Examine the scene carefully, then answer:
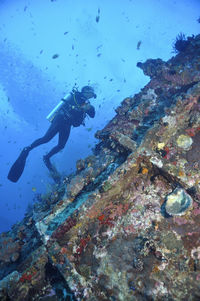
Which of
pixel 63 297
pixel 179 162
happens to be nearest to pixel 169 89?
pixel 179 162

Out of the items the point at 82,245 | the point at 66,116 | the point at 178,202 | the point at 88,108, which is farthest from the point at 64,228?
the point at 66,116

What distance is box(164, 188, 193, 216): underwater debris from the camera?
12.1ft

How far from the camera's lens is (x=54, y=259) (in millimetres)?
3670

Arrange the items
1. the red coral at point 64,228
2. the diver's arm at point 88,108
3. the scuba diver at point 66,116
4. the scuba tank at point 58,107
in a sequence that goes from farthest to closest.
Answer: the scuba tank at point 58,107 → the scuba diver at point 66,116 → the diver's arm at point 88,108 → the red coral at point 64,228

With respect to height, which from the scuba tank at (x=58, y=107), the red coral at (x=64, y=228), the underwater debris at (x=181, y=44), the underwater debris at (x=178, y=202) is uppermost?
the scuba tank at (x=58, y=107)

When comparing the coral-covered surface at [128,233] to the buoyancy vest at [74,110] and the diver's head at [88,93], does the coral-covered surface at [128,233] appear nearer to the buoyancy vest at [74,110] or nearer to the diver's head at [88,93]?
the buoyancy vest at [74,110]

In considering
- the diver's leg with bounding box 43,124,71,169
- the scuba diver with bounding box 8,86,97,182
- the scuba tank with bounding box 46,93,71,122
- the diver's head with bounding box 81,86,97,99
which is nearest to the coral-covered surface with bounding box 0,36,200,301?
the scuba diver with bounding box 8,86,97,182

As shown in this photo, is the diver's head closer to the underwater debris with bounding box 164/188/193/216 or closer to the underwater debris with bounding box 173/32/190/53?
the underwater debris with bounding box 173/32/190/53

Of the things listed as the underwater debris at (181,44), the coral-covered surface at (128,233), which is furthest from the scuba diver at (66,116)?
the coral-covered surface at (128,233)

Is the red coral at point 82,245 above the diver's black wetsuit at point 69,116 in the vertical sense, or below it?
below

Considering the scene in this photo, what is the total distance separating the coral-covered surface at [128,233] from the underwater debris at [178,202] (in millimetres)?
20

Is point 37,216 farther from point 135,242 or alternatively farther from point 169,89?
point 169,89

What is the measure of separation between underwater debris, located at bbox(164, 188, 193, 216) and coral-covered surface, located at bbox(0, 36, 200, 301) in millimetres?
20

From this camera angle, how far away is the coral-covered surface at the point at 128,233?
338 cm
